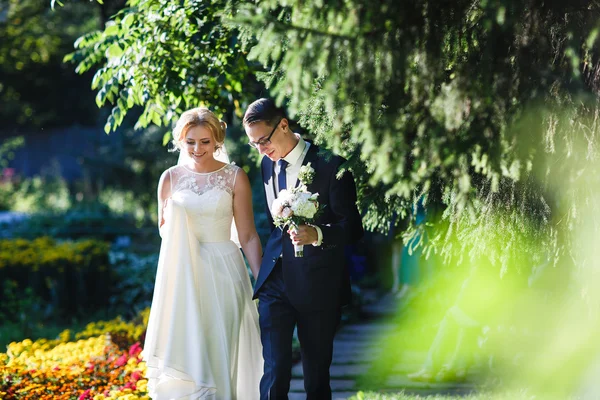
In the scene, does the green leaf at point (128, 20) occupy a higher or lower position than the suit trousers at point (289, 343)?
higher

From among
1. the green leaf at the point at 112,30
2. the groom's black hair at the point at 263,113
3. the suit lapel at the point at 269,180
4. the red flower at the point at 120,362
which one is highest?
the green leaf at the point at 112,30

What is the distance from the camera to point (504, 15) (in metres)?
3.00

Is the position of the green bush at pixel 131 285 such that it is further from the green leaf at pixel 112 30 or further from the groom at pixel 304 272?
the groom at pixel 304 272

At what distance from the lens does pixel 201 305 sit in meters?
4.57

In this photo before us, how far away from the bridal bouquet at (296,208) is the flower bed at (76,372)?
5.35ft

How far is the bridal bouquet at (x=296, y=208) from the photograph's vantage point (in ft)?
12.3

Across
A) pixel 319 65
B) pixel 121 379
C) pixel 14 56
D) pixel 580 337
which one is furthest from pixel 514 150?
pixel 14 56

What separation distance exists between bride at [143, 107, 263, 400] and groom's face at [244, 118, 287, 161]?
59 centimetres

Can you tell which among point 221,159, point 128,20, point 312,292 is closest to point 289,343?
point 312,292

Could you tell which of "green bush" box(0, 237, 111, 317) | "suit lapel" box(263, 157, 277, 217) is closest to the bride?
"suit lapel" box(263, 157, 277, 217)

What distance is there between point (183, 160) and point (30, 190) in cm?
1518

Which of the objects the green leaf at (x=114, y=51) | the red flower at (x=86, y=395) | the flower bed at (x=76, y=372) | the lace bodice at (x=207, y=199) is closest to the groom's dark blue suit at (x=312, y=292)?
the lace bodice at (x=207, y=199)

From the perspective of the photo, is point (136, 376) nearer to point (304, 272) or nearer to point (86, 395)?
point (86, 395)

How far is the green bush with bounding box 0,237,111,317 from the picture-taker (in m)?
9.22
